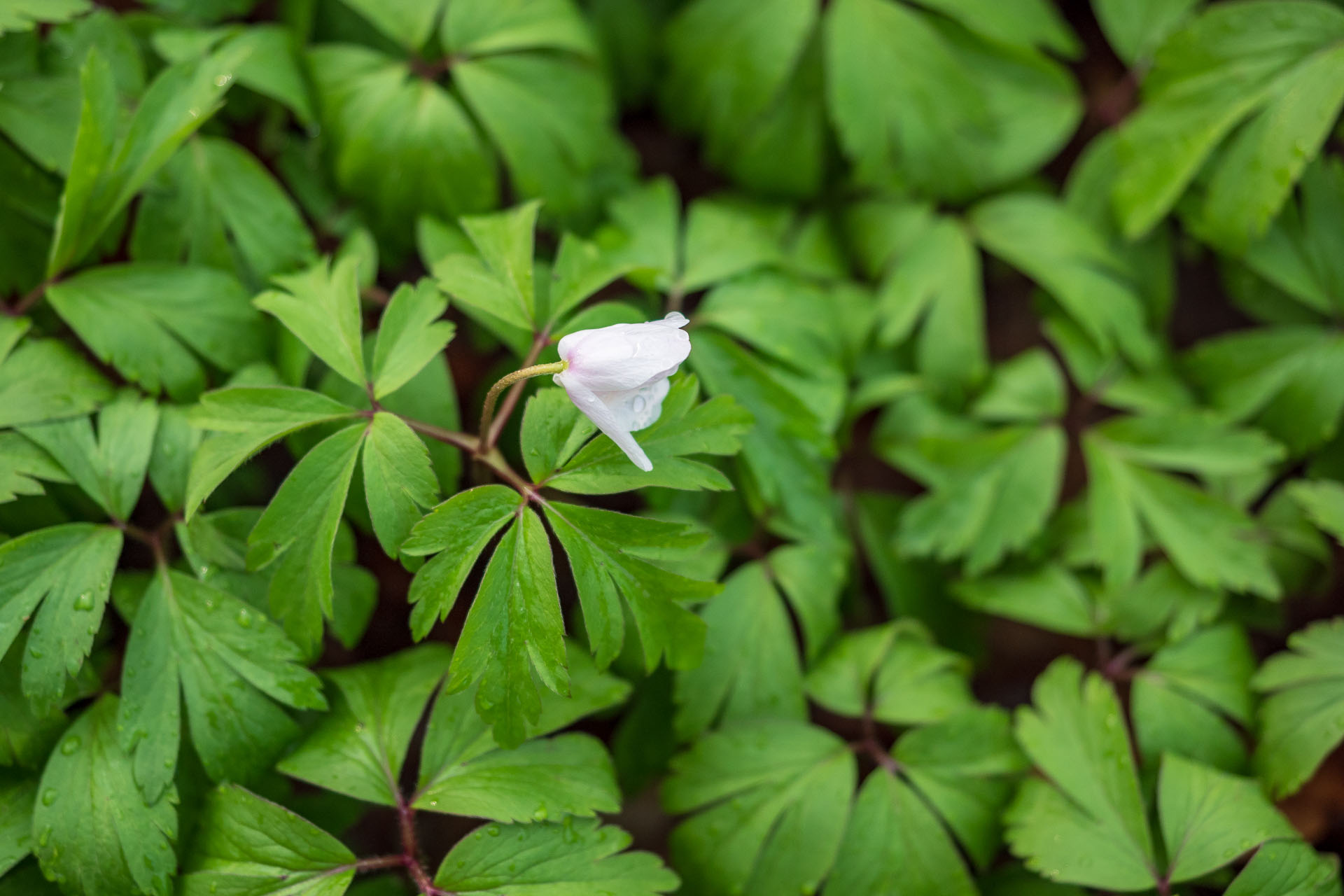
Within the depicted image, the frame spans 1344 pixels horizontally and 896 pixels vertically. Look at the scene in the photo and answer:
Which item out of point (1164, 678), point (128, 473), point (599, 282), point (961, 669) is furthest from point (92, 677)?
point (1164, 678)

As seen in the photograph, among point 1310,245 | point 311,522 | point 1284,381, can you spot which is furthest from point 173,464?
point 1310,245

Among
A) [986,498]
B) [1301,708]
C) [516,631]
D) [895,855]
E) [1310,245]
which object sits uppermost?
[1310,245]

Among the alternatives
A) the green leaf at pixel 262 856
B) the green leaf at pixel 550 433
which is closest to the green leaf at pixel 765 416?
the green leaf at pixel 550 433

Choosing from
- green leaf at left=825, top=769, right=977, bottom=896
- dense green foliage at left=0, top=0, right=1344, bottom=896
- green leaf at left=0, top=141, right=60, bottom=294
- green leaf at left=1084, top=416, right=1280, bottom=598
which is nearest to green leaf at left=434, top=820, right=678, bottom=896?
dense green foliage at left=0, top=0, right=1344, bottom=896

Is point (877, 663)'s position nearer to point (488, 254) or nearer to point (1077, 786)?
point (1077, 786)

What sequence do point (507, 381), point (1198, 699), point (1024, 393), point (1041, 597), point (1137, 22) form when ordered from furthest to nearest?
point (1137, 22) < point (1024, 393) < point (1041, 597) < point (1198, 699) < point (507, 381)

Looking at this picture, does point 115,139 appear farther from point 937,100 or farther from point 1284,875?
point 1284,875
